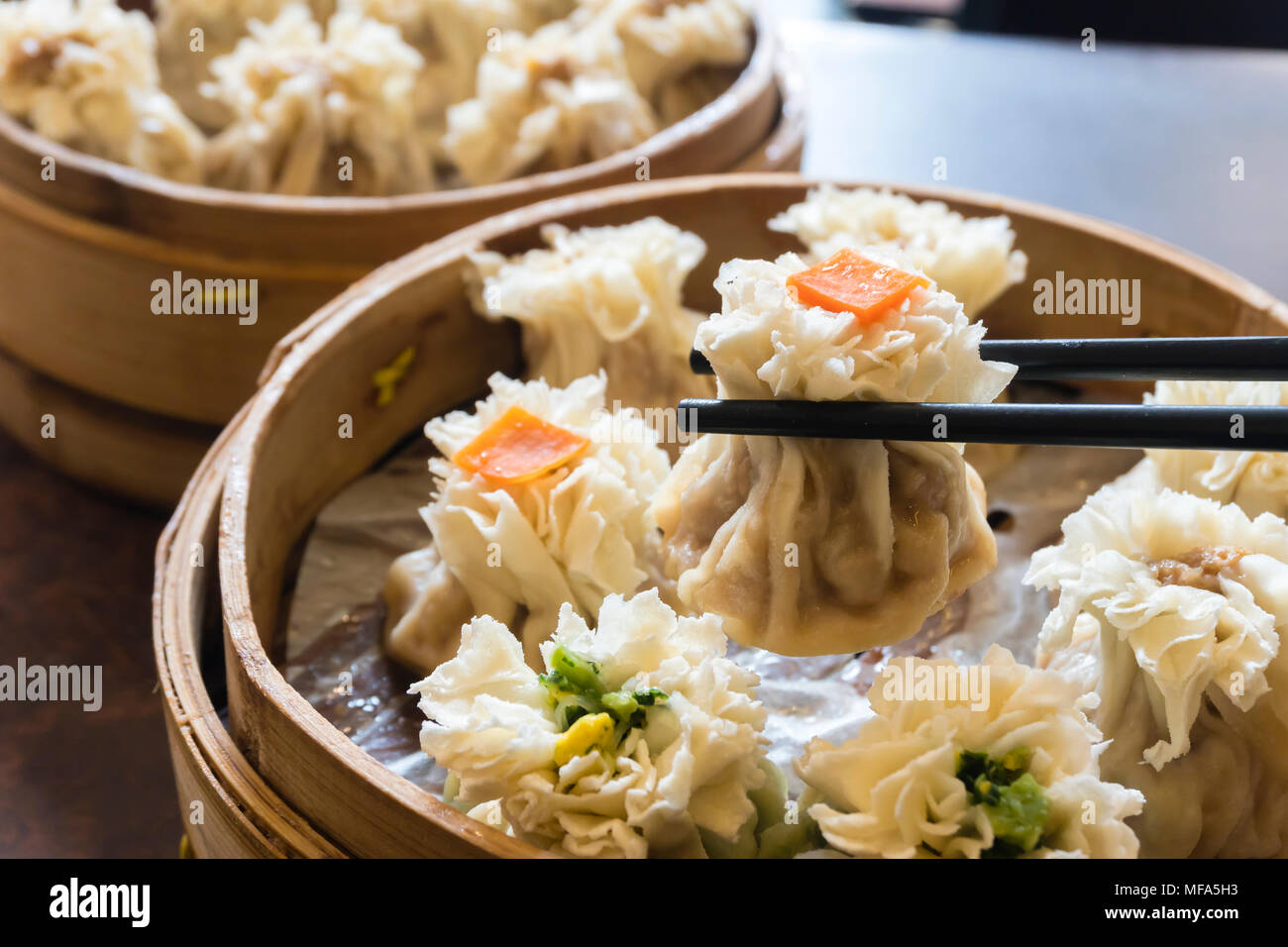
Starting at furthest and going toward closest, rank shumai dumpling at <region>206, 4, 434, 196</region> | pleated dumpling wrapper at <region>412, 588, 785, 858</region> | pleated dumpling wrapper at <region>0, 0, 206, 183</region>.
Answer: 1. shumai dumpling at <region>206, 4, 434, 196</region>
2. pleated dumpling wrapper at <region>0, 0, 206, 183</region>
3. pleated dumpling wrapper at <region>412, 588, 785, 858</region>

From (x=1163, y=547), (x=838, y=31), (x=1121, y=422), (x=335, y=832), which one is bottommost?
(x=335, y=832)

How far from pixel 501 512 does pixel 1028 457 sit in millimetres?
1084

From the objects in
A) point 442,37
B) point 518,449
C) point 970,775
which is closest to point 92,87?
point 442,37

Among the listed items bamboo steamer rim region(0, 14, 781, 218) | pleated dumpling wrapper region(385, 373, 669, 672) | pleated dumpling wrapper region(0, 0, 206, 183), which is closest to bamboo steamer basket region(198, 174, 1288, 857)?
bamboo steamer rim region(0, 14, 781, 218)

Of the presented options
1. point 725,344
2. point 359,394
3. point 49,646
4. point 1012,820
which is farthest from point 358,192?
point 1012,820

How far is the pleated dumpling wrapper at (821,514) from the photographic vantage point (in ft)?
4.80

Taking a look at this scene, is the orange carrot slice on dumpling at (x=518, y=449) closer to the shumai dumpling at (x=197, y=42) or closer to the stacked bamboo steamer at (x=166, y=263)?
the stacked bamboo steamer at (x=166, y=263)

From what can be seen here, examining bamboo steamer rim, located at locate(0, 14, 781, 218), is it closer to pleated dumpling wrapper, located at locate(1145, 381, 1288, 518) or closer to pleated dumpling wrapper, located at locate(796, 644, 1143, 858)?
pleated dumpling wrapper, located at locate(1145, 381, 1288, 518)

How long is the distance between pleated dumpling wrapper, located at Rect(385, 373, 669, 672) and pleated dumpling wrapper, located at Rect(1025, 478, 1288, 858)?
0.58 metres

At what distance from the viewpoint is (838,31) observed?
4.91 metres

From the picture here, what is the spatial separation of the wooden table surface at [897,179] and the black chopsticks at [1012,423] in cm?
144

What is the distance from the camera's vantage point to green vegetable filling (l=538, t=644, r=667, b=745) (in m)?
1.38

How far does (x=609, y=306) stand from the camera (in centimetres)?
223

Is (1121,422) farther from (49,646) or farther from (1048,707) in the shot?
(49,646)
